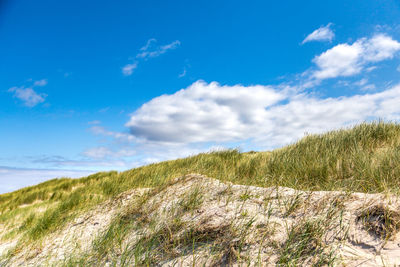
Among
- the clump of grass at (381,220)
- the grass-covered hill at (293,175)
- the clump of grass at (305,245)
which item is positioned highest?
the grass-covered hill at (293,175)

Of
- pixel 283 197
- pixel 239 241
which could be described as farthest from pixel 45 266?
pixel 283 197

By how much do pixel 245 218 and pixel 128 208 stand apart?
193cm

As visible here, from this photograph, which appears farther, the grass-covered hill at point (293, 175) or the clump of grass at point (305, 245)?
the grass-covered hill at point (293, 175)

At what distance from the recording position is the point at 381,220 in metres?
1.98

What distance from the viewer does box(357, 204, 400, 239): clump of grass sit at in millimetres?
1897

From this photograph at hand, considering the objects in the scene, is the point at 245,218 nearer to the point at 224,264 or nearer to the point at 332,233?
the point at 224,264

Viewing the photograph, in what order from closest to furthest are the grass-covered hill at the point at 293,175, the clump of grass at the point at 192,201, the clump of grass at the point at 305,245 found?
the clump of grass at the point at 305,245
the clump of grass at the point at 192,201
the grass-covered hill at the point at 293,175

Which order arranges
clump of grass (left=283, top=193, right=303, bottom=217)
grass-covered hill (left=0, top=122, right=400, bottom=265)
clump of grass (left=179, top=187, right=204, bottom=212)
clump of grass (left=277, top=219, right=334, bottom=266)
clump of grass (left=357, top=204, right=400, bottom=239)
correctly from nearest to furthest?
clump of grass (left=277, top=219, right=334, bottom=266), clump of grass (left=357, top=204, right=400, bottom=239), clump of grass (left=283, top=193, right=303, bottom=217), clump of grass (left=179, top=187, right=204, bottom=212), grass-covered hill (left=0, top=122, right=400, bottom=265)

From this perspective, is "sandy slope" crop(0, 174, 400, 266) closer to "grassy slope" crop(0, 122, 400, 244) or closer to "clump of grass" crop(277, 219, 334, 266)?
"clump of grass" crop(277, 219, 334, 266)

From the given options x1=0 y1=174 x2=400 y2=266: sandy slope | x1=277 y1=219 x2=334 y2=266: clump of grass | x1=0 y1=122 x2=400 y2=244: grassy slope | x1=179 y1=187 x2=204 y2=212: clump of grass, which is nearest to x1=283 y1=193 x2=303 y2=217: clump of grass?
x1=0 y1=174 x2=400 y2=266: sandy slope

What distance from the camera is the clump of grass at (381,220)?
6.23 ft

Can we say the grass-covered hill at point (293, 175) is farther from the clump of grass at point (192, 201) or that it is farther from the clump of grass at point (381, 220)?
the clump of grass at point (192, 201)

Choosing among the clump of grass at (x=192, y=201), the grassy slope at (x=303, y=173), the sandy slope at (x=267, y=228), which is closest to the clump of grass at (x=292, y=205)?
the sandy slope at (x=267, y=228)

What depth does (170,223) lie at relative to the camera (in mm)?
2666
